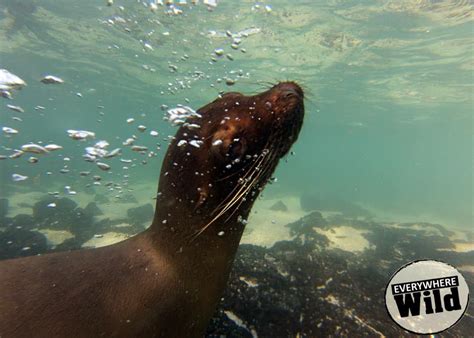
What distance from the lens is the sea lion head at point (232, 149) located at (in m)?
1.72

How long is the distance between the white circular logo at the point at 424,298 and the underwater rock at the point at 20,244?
797 centimetres

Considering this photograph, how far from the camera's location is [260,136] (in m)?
1.72

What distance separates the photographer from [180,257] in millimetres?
1966

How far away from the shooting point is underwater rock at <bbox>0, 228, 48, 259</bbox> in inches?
292

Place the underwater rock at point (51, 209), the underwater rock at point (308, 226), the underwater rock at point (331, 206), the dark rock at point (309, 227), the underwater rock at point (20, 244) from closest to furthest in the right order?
the underwater rock at point (20, 244)
the dark rock at point (309, 227)
the underwater rock at point (308, 226)
the underwater rock at point (51, 209)
the underwater rock at point (331, 206)

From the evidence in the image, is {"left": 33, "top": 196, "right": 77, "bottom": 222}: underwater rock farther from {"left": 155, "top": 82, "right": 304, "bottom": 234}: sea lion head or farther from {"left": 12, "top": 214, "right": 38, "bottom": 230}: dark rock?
{"left": 155, "top": 82, "right": 304, "bottom": 234}: sea lion head

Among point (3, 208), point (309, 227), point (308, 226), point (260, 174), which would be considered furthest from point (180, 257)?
point (3, 208)

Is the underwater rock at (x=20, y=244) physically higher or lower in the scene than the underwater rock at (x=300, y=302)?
lower

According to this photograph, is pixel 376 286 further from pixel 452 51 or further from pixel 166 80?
pixel 166 80

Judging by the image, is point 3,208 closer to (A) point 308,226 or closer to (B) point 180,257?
(A) point 308,226

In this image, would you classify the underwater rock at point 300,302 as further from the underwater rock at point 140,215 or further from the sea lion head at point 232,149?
the underwater rock at point 140,215

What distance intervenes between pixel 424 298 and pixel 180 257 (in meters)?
2.65

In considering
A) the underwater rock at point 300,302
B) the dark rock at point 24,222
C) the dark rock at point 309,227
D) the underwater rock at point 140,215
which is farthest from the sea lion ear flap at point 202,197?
the underwater rock at point 140,215

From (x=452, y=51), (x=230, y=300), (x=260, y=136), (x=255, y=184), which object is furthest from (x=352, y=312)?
(x=452, y=51)
